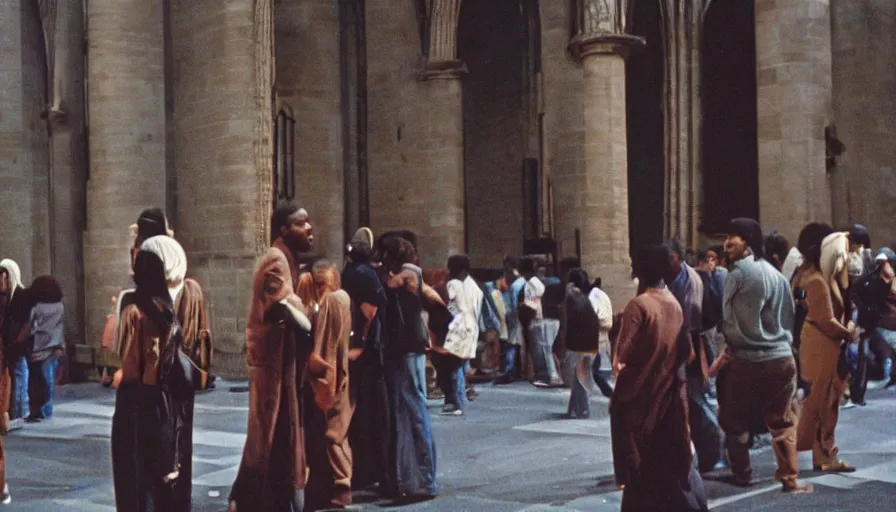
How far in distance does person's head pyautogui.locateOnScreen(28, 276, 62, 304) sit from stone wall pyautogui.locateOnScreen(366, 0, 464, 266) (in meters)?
8.13

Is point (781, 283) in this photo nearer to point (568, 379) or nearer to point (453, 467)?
point (453, 467)

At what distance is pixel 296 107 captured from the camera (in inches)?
784

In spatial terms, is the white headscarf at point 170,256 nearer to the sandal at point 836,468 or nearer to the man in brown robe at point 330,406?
the man in brown robe at point 330,406

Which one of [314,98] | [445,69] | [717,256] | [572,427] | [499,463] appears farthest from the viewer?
[445,69]

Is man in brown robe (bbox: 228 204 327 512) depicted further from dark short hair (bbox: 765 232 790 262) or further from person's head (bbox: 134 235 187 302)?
dark short hair (bbox: 765 232 790 262)

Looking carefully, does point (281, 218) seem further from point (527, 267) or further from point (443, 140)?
point (443, 140)

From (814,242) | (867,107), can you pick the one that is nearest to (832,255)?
(814,242)

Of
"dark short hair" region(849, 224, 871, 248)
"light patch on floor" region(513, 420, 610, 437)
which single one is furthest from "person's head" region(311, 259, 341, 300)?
"dark short hair" region(849, 224, 871, 248)

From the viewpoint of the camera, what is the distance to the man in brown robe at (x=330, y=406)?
7.55m

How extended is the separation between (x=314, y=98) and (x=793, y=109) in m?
7.72

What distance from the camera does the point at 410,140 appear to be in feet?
68.1

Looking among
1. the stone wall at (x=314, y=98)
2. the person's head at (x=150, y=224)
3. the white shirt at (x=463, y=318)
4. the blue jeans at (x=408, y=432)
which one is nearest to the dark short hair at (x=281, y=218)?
the person's head at (x=150, y=224)

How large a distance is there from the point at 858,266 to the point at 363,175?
11.4 meters

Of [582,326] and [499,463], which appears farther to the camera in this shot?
[582,326]
